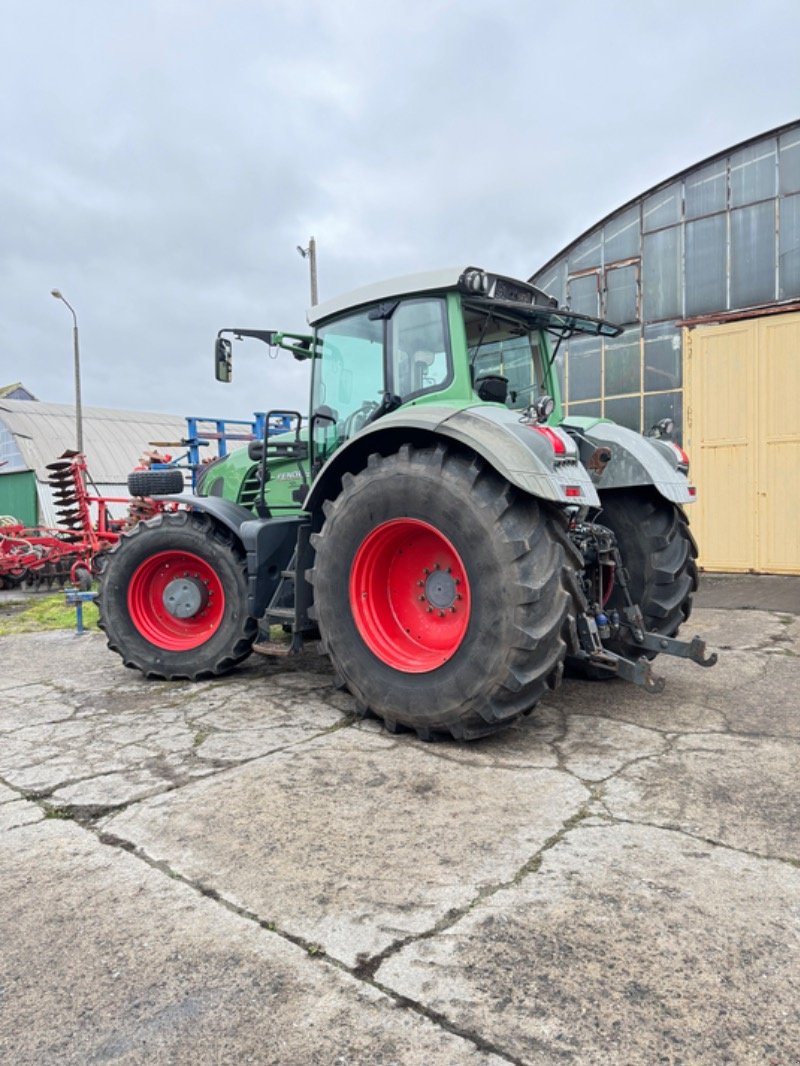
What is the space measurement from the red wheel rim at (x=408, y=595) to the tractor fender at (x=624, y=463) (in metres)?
1.13

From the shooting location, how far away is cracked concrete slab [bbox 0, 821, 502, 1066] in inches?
60.1

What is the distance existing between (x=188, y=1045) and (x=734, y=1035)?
1138mm

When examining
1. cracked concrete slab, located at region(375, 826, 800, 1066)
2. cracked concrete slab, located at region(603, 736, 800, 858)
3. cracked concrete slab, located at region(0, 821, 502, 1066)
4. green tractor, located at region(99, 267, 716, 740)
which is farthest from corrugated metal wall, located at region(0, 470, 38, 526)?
cracked concrete slab, located at region(375, 826, 800, 1066)

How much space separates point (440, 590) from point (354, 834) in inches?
54.6

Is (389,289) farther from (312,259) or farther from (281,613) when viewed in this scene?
(312,259)

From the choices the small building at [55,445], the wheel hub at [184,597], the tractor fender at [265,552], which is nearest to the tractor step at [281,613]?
the tractor fender at [265,552]

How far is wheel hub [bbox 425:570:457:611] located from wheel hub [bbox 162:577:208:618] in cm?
180

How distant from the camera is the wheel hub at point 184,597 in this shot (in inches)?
186

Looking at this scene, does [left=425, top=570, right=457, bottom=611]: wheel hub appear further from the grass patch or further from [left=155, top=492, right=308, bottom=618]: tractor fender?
the grass patch

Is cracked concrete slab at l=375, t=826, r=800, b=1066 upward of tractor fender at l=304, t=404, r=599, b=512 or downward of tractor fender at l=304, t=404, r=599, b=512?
downward

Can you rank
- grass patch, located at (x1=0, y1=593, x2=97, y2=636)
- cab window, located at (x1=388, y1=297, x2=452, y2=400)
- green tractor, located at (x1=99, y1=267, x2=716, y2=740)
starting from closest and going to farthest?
green tractor, located at (x1=99, y1=267, x2=716, y2=740) < cab window, located at (x1=388, y1=297, x2=452, y2=400) < grass patch, located at (x1=0, y1=593, x2=97, y2=636)

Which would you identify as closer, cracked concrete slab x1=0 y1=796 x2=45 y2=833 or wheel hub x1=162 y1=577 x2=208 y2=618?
cracked concrete slab x1=0 y1=796 x2=45 y2=833

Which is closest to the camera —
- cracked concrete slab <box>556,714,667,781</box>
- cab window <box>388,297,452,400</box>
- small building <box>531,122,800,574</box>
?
cracked concrete slab <box>556,714,667,781</box>

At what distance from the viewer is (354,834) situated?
2469 mm
